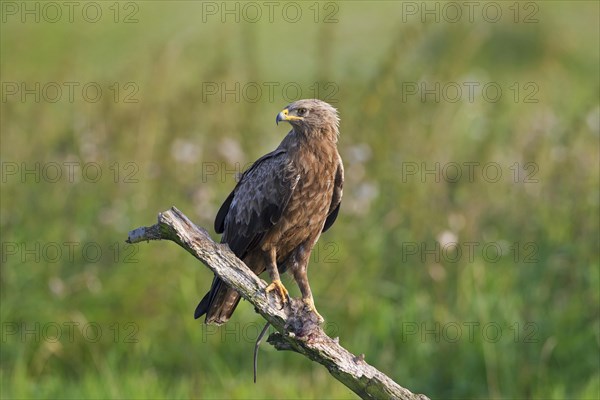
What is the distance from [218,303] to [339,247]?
2683mm

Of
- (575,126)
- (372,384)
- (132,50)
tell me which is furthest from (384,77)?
(132,50)

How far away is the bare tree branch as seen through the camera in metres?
3.74

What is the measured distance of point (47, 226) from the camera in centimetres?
706

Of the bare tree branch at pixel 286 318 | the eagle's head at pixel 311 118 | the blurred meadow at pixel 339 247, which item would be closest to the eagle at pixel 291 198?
the eagle's head at pixel 311 118

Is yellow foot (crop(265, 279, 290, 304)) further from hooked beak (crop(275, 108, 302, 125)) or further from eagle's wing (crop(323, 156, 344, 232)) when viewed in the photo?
hooked beak (crop(275, 108, 302, 125))

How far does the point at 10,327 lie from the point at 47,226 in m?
0.88

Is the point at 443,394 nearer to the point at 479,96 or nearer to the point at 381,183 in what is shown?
the point at 381,183

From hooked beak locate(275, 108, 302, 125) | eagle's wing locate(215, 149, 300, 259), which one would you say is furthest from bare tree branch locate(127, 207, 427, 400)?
hooked beak locate(275, 108, 302, 125)

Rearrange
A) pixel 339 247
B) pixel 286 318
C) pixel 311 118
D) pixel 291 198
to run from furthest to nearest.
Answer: pixel 339 247 < pixel 311 118 < pixel 291 198 < pixel 286 318

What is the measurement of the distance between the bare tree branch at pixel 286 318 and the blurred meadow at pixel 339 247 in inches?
79.7

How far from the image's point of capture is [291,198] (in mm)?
4570

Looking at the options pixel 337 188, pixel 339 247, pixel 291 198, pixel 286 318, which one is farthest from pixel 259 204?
pixel 339 247

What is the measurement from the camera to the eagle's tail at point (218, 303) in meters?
4.29

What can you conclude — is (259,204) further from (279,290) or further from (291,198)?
(279,290)
